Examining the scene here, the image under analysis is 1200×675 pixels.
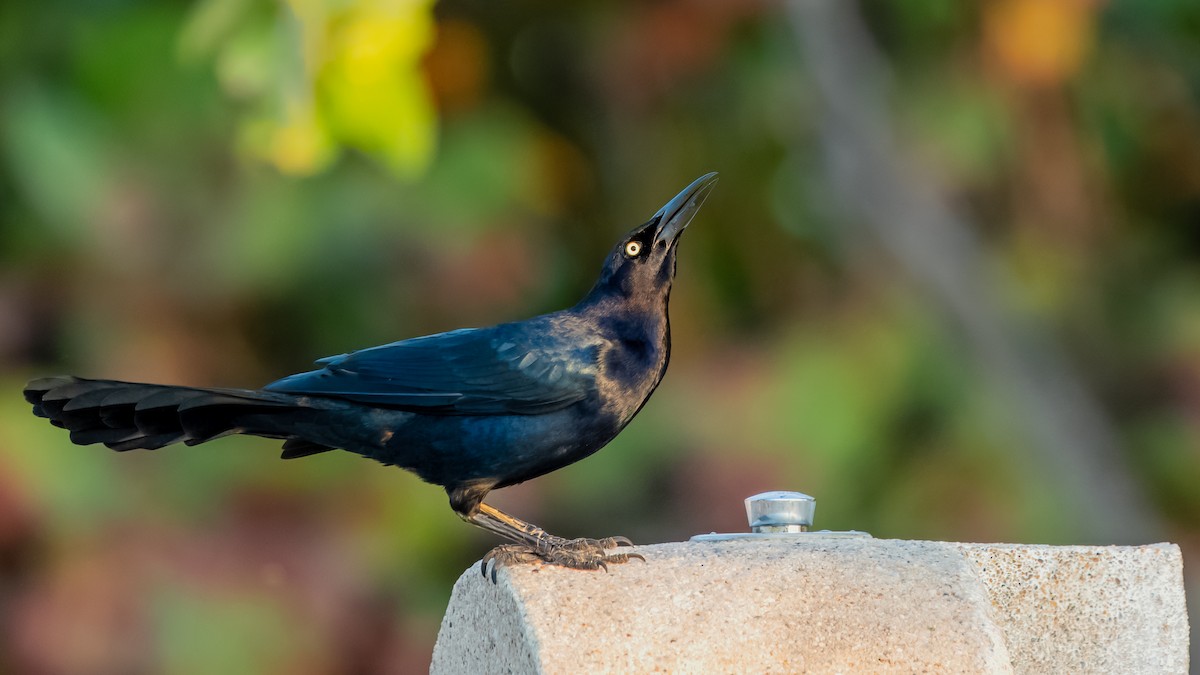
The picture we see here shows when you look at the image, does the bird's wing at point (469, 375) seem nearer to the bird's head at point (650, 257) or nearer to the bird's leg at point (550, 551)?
the bird's head at point (650, 257)

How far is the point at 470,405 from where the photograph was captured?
3.60m

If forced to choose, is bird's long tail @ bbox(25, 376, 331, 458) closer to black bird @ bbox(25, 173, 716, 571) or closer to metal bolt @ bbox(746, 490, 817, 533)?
black bird @ bbox(25, 173, 716, 571)

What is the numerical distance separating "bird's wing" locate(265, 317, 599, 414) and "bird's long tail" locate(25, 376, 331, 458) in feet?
0.28

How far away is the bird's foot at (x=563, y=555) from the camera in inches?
126

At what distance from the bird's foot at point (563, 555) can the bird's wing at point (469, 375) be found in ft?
1.25

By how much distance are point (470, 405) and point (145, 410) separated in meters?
0.68

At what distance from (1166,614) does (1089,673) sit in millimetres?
203

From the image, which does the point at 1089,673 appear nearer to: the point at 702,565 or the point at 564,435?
the point at 702,565

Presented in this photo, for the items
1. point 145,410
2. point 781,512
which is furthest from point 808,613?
point 145,410

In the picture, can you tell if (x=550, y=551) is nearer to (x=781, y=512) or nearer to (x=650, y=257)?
(x=781, y=512)

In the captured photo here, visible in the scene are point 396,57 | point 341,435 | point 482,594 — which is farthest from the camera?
point 396,57

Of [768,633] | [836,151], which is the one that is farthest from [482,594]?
[836,151]

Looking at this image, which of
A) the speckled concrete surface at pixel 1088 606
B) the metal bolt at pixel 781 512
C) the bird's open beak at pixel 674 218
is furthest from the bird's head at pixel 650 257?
the speckled concrete surface at pixel 1088 606

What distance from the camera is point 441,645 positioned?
3.69m
